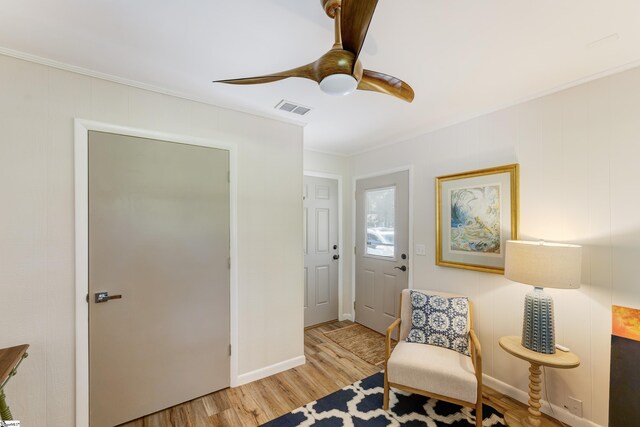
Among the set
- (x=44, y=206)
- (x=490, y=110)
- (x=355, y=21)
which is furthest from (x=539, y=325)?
(x=44, y=206)

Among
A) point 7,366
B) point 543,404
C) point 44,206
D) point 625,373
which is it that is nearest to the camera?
point 7,366

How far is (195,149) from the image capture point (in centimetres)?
214

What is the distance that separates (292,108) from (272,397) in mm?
2472

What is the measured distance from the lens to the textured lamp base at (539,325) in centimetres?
171

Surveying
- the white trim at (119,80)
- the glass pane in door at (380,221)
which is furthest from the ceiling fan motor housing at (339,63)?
the glass pane in door at (380,221)

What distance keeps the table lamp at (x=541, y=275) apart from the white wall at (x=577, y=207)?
0.90ft

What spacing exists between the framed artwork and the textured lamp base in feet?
1.42

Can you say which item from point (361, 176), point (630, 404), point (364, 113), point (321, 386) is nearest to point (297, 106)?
point (364, 113)

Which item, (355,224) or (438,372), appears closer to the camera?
(438,372)

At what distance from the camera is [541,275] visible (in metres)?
1.67

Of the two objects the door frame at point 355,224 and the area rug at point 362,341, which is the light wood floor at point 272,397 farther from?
the door frame at point 355,224

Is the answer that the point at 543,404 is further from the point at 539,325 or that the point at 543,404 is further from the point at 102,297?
the point at 102,297

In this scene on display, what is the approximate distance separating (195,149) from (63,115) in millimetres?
792

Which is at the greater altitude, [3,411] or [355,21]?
[355,21]
